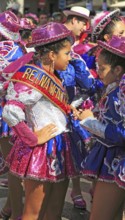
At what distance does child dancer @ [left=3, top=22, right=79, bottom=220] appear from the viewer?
3.02 meters

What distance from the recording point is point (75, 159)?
10.6 feet

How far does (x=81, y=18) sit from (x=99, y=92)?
36.6 inches

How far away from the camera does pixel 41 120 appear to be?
3141 millimetres

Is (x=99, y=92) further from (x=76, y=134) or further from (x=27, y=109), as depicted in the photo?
(x=27, y=109)

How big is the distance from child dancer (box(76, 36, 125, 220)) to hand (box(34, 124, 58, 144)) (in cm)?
24

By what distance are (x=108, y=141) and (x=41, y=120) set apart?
52 centimetres

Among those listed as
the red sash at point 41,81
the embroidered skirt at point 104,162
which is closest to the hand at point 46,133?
the red sash at point 41,81

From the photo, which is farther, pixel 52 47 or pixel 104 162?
pixel 52 47

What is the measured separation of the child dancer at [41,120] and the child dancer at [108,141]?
0.24 m

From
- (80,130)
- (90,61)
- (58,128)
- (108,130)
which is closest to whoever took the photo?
(108,130)

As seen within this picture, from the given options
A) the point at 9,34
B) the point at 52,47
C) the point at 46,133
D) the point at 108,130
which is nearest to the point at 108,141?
the point at 108,130

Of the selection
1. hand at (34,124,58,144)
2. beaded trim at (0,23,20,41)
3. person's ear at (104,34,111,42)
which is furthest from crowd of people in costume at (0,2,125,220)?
beaded trim at (0,23,20,41)

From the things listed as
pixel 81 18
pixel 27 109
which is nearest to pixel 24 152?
pixel 27 109

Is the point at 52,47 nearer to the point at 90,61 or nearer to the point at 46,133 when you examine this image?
the point at 46,133
